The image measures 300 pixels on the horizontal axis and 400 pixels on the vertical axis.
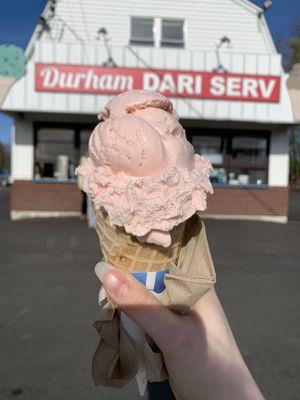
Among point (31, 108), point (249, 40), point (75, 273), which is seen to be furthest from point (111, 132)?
point (249, 40)

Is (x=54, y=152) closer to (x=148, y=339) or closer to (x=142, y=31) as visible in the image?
(x=142, y=31)

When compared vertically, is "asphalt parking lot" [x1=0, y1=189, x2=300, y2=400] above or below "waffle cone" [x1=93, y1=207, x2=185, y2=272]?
below

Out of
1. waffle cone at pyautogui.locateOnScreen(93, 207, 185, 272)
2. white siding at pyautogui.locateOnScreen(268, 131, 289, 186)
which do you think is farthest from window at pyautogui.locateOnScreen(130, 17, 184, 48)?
waffle cone at pyautogui.locateOnScreen(93, 207, 185, 272)

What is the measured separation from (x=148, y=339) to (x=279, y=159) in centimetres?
1192

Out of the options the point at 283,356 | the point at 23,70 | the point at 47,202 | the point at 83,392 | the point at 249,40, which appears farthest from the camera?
the point at 249,40

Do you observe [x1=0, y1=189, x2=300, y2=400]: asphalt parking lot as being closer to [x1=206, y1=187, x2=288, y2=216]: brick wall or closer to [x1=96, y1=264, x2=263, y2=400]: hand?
[x1=96, y1=264, x2=263, y2=400]: hand

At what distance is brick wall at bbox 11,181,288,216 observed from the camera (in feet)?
40.2

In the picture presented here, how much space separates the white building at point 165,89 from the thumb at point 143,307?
960cm

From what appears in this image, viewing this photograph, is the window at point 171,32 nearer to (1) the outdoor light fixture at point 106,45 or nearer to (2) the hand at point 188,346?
(1) the outdoor light fixture at point 106,45

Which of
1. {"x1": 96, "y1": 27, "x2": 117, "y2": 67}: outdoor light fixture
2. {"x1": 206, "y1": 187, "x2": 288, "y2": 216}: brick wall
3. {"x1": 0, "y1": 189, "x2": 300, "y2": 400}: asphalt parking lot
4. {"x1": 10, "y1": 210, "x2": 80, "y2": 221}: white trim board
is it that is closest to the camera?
{"x1": 0, "y1": 189, "x2": 300, "y2": 400}: asphalt parking lot

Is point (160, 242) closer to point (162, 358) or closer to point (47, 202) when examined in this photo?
point (162, 358)

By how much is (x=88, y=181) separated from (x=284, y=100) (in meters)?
10.3

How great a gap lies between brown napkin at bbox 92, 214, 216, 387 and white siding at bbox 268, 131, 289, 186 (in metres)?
11.6

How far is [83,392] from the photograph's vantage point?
3.33m
